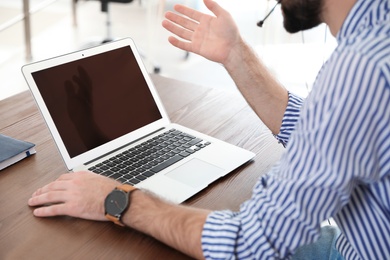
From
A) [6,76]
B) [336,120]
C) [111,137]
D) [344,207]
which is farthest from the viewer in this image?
[6,76]

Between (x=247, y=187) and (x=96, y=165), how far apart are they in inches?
13.6

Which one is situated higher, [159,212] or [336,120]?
[336,120]

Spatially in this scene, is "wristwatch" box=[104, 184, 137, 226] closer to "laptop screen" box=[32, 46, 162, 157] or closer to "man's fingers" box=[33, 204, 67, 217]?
"man's fingers" box=[33, 204, 67, 217]

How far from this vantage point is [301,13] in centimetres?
91

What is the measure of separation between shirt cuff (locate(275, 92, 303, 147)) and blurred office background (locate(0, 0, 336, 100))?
6.06 feet

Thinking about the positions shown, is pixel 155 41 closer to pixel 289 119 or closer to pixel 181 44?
pixel 181 44

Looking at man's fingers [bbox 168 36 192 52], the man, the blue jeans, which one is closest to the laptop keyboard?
the man

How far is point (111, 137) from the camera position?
1094 millimetres

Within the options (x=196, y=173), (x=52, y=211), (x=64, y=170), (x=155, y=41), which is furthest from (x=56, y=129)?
(x=155, y=41)

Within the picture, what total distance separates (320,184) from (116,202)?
378 mm

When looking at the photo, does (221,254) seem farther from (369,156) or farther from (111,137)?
(111,137)

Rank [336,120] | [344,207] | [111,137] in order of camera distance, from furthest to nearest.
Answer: [111,137]
[344,207]
[336,120]

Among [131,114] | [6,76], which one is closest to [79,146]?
[131,114]

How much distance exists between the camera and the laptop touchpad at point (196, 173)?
0.99 meters
